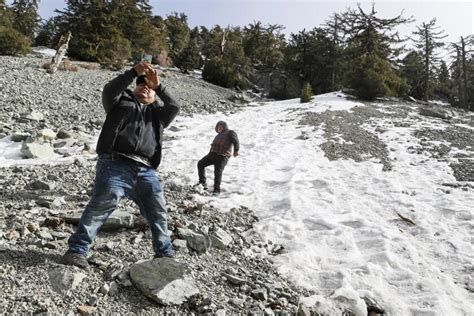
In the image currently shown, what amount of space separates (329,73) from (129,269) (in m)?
36.4

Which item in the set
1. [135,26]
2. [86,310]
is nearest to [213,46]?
[135,26]

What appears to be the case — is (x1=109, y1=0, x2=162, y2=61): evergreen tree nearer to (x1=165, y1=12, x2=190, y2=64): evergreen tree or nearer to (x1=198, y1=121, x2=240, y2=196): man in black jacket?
(x1=165, y1=12, x2=190, y2=64): evergreen tree

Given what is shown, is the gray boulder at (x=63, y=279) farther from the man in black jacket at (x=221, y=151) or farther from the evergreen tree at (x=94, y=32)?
the evergreen tree at (x=94, y=32)

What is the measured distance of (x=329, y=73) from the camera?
37.0 m

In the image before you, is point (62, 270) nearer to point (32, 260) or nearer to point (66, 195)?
point (32, 260)

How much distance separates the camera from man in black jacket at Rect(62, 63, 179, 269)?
3566 mm

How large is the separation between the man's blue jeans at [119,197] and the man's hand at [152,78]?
0.92 meters

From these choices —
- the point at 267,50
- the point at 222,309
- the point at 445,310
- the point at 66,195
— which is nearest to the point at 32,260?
the point at 222,309

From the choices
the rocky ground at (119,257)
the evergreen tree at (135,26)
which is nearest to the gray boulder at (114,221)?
the rocky ground at (119,257)

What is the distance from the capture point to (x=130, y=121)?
3.88 metres

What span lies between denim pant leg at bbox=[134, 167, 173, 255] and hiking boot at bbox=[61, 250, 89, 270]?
29.0 inches

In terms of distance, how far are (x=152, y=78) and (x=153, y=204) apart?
4.60 ft

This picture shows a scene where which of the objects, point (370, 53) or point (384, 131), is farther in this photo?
point (370, 53)

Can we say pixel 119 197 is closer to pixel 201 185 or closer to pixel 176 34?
pixel 201 185
